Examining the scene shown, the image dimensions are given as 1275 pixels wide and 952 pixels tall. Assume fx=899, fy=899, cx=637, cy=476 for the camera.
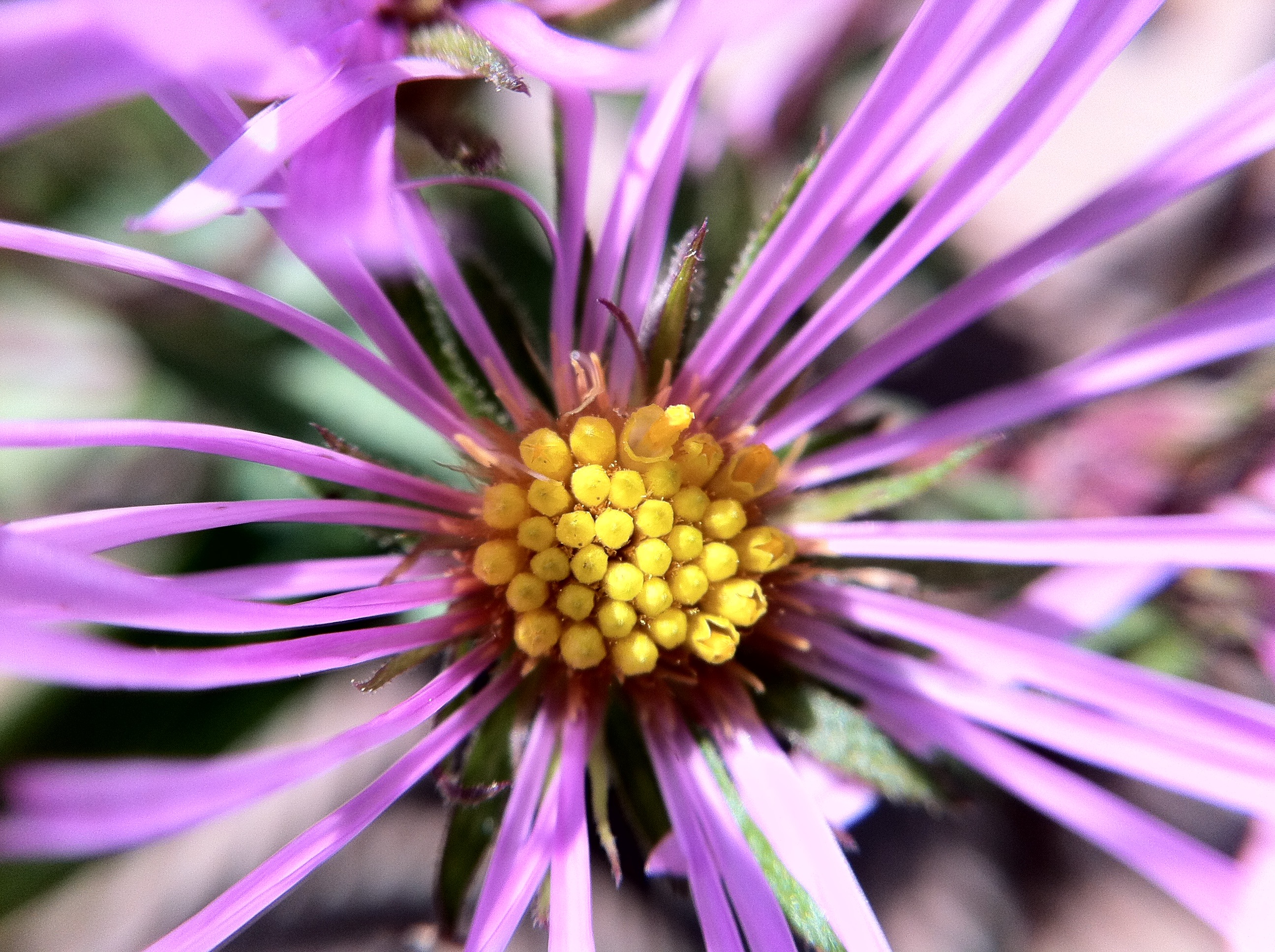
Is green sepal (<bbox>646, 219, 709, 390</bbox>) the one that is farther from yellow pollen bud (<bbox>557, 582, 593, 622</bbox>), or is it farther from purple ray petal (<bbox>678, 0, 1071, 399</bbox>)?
yellow pollen bud (<bbox>557, 582, 593, 622</bbox>)

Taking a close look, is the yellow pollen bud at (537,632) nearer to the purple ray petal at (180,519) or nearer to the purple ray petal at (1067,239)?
the purple ray petal at (180,519)

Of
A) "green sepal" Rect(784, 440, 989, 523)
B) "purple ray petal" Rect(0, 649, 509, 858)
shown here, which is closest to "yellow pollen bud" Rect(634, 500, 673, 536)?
"green sepal" Rect(784, 440, 989, 523)

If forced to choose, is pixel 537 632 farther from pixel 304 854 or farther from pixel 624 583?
pixel 304 854

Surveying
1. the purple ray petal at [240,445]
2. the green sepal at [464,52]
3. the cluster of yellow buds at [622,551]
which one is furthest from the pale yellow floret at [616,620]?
the green sepal at [464,52]

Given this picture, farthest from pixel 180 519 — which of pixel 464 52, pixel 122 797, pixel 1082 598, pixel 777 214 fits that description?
pixel 1082 598

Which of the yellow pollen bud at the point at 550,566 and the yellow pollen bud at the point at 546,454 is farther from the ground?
the yellow pollen bud at the point at 546,454
